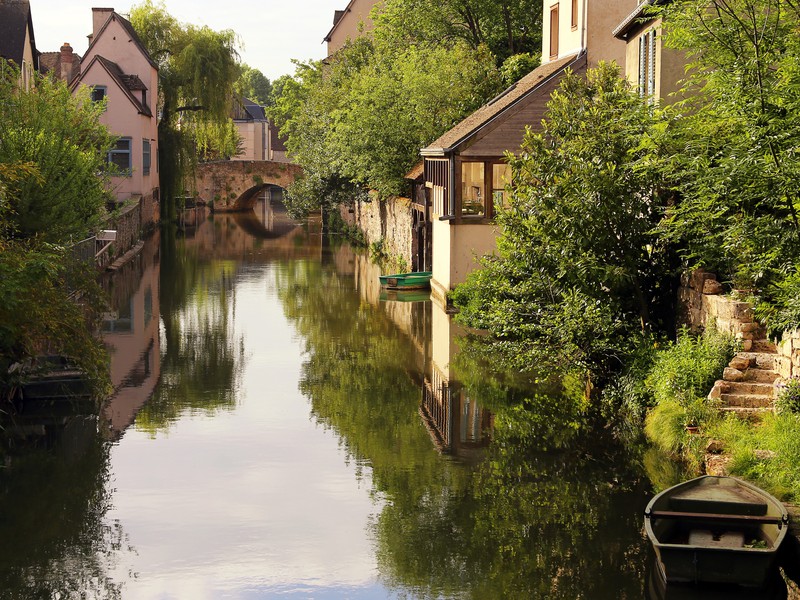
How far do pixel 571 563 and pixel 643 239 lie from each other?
750 centimetres

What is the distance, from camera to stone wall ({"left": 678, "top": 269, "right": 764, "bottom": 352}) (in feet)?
51.1

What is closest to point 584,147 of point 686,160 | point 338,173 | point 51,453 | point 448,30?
point 686,160

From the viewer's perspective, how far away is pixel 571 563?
1168cm

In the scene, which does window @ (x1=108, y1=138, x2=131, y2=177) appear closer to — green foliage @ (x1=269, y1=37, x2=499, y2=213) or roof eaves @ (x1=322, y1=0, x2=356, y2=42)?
green foliage @ (x1=269, y1=37, x2=499, y2=213)

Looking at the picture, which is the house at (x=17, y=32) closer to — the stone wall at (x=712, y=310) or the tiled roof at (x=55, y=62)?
the tiled roof at (x=55, y=62)

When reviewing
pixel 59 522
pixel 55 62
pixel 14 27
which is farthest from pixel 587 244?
pixel 55 62

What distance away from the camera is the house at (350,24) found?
2638 inches

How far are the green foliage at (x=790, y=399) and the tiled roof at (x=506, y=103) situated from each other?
1461 centimetres

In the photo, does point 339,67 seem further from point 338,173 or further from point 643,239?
point 643,239

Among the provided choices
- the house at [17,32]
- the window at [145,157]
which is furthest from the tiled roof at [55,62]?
the house at [17,32]

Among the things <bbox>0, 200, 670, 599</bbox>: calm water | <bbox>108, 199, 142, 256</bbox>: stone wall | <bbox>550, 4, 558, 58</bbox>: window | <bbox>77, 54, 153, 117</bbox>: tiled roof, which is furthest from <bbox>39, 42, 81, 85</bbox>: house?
<bbox>0, 200, 670, 599</bbox>: calm water

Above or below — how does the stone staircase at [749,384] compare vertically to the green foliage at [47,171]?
below

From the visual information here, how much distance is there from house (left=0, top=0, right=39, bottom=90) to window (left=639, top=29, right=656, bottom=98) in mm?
22851

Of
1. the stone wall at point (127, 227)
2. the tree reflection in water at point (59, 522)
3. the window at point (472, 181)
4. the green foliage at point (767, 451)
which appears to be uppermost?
the window at point (472, 181)
